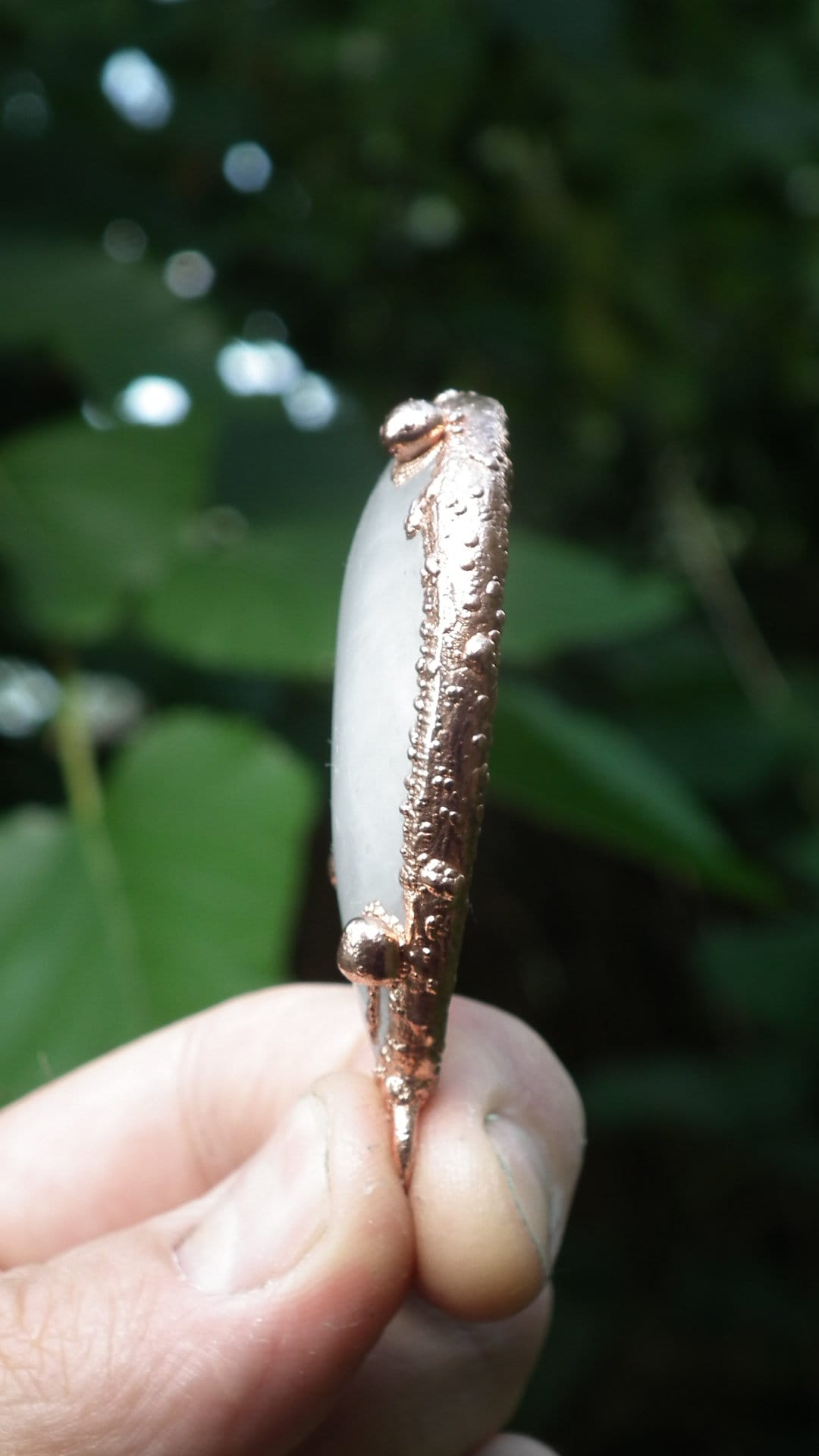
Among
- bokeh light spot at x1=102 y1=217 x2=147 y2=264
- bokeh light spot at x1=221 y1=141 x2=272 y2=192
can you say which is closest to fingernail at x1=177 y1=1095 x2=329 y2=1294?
bokeh light spot at x1=102 y1=217 x2=147 y2=264

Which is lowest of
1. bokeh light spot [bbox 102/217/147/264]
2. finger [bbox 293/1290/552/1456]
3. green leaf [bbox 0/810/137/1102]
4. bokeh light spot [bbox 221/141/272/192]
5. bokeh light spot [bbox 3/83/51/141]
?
finger [bbox 293/1290/552/1456]

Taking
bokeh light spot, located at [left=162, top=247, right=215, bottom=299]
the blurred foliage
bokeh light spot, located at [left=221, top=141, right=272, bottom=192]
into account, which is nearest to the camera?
the blurred foliage

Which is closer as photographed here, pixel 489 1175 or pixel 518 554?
pixel 489 1175

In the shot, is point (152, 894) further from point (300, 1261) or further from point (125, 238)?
point (125, 238)

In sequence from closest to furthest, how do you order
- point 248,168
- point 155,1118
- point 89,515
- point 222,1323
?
point 222,1323
point 155,1118
point 89,515
point 248,168

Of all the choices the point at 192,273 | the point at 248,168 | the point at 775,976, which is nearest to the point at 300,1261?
the point at 775,976

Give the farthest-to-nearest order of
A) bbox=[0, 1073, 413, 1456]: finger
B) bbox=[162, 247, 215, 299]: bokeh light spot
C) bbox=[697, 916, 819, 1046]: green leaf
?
1. bbox=[162, 247, 215, 299]: bokeh light spot
2. bbox=[697, 916, 819, 1046]: green leaf
3. bbox=[0, 1073, 413, 1456]: finger

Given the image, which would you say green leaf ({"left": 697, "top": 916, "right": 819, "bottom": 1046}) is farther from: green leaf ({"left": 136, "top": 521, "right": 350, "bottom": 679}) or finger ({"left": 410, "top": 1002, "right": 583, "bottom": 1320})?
finger ({"left": 410, "top": 1002, "right": 583, "bottom": 1320})

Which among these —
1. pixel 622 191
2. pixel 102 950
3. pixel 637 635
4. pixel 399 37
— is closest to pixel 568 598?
pixel 102 950
